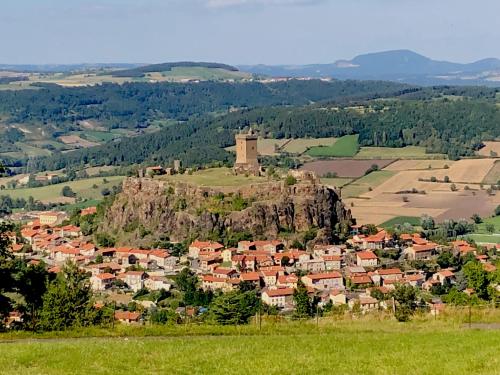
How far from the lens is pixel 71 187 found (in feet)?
378

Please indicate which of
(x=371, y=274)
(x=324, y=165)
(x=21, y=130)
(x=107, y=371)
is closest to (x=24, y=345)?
(x=107, y=371)

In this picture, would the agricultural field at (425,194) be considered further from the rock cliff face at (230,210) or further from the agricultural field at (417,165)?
the rock cliff face at (230,210)

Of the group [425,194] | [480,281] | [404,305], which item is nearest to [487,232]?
[425,194]

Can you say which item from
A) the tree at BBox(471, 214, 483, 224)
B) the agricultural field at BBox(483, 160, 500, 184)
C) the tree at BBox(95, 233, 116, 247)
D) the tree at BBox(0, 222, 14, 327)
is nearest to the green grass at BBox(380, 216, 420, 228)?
the tree at BBox(471, 214, 483, 224)

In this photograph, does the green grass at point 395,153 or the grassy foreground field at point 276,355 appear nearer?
the grassy foreground field at point 276,355

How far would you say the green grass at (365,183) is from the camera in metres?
98.7

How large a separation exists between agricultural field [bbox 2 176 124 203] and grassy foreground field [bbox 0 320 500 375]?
8949 centimetres

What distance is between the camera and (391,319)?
2081cm

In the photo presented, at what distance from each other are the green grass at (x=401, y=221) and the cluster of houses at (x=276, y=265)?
40.0 ft

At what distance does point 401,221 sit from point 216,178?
2158cm

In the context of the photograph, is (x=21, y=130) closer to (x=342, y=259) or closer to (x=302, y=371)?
(x=342, y=259)

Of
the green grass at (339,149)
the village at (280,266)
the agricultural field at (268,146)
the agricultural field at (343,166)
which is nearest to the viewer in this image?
the village at (280,266)

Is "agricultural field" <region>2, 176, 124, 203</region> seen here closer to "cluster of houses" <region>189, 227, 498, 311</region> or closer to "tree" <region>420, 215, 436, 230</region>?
"tree" <region>420, 215, 436, 230</region>

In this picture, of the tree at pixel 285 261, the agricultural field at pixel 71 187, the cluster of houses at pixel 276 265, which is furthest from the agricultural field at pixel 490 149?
the tree at pixel 285 261
